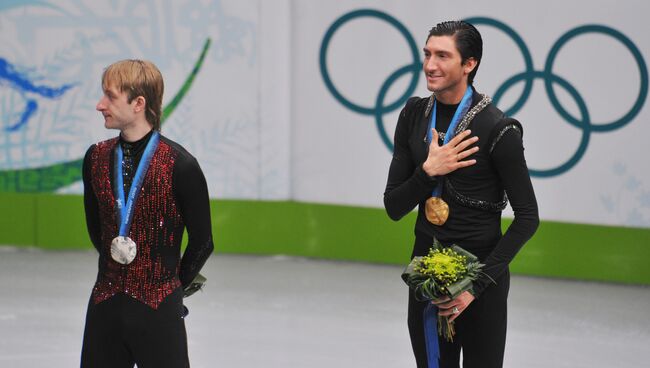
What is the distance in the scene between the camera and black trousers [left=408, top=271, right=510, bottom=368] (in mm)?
3186

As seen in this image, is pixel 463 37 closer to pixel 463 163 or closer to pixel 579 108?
pixel 463 163

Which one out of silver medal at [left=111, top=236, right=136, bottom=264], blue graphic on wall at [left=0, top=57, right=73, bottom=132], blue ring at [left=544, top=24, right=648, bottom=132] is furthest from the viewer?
blue graphic on wall at [left=0, top=57, right=73, bottom=132]

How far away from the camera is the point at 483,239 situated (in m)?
3.19

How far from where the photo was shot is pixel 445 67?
3135 millimetres

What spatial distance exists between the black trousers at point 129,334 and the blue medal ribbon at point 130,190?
0.20m

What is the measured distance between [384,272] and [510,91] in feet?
4.80

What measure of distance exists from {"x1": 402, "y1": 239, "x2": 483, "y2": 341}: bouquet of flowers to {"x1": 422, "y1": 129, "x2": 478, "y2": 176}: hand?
23cm

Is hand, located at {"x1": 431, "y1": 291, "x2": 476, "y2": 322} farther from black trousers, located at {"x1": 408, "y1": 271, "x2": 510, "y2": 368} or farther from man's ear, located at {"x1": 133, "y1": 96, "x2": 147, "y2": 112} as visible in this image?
man's ear, located at {"x1": 133, "y1": 96, "x2": 147, "y2": 112}

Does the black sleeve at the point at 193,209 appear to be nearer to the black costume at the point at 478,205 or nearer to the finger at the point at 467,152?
the black costume at the point at 478,205

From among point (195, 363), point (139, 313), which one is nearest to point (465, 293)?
point (139, 313)

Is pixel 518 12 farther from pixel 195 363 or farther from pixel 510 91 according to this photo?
pixel 195 363

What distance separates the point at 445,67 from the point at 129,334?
1.17m

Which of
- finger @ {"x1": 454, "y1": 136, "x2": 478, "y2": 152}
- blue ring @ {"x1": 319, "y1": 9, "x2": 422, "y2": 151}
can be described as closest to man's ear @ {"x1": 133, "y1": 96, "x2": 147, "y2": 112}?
finger @ {"x1": 454, "y1": 136, "x2": 478, "y2": 152}

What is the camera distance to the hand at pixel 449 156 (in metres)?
3.09
